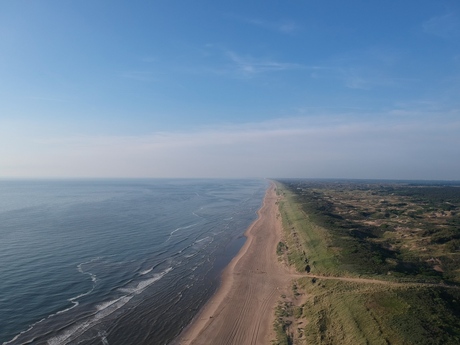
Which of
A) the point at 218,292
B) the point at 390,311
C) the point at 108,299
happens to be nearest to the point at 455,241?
the point at 390,311

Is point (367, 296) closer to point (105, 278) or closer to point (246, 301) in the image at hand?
point (246, 301)

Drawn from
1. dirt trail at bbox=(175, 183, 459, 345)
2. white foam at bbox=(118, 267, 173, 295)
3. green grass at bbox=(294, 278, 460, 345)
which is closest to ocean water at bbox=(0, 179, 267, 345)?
white foam at bbox=(118, 267, 173, 295)

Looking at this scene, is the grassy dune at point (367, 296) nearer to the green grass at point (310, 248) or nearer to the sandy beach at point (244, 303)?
the green grass at point (310, 248)

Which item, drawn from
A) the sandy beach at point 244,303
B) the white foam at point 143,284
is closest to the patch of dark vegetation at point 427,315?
the sandy beach at point 244,303

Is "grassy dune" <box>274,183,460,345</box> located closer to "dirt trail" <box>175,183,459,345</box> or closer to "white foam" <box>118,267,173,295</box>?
"dirt trail" <box>175,183,459,345</box>

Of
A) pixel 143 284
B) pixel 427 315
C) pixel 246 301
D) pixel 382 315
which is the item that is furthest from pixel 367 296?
pixel 143 284

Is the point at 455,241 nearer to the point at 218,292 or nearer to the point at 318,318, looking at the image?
the point at 318,318

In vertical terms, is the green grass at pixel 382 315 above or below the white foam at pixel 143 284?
above
